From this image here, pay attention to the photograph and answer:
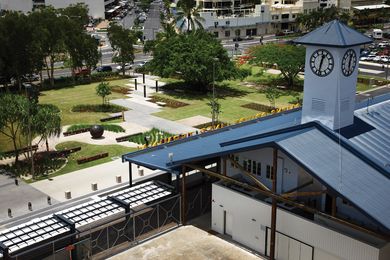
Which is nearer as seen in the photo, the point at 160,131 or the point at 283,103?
the point at 160,131

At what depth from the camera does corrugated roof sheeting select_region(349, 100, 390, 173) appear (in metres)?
31.6

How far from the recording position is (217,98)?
79.2 m

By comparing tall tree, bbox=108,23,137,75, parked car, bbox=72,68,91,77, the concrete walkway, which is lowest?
the concrete walkway

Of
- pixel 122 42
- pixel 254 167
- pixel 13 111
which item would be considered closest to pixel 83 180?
pixel 13 111

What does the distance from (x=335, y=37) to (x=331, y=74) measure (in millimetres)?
2358

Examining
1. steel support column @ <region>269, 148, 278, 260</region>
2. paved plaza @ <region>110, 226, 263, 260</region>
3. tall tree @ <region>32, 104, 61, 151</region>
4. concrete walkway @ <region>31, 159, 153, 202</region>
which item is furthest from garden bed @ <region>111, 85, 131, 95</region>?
steel support column @ <region>269, 148, 278, 260</region>

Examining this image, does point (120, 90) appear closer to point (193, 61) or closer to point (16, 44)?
point (193, 61)

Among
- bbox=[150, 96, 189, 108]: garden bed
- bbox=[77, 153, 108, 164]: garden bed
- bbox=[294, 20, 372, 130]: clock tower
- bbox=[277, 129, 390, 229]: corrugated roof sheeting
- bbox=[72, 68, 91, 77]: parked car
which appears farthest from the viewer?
bbox=[72, 68, 91, 77]: parked car

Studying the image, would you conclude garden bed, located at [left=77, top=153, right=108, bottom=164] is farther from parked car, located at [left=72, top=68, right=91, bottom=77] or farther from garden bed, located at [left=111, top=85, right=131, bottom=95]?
parked car, located at [left=72, top=68, right=91, bottom=77]

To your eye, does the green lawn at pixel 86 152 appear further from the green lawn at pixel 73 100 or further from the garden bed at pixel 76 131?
→ the green lawn at pixel 73 100

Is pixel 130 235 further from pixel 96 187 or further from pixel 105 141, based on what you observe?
pixel 105 141

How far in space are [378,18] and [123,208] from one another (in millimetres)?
181897

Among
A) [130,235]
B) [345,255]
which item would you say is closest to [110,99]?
[130,235]

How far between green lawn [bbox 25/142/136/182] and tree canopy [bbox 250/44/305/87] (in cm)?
3669
